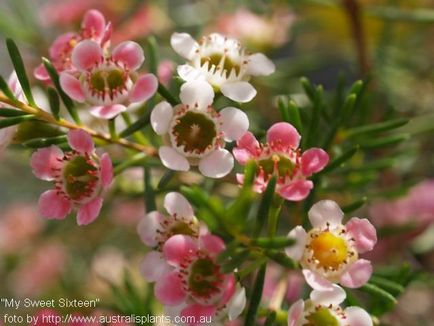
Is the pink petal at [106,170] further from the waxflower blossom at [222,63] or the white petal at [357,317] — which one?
the white petal at [357,317]

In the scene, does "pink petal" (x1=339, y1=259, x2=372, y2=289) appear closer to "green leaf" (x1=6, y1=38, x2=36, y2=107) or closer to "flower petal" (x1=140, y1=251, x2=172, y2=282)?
"flower petal" (x1=140, y1=251, x2=172, y2=282)

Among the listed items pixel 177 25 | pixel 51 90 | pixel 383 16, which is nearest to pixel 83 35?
pixel 51 90

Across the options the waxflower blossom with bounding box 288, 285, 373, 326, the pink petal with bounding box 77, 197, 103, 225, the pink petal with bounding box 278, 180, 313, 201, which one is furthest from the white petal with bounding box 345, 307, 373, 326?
the pink petal with bounding box 77, 197, 103, 225

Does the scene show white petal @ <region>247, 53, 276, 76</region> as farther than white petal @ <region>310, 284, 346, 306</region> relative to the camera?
Yes

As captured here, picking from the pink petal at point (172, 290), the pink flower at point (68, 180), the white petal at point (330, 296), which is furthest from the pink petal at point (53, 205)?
the white petal at point (330, 296)

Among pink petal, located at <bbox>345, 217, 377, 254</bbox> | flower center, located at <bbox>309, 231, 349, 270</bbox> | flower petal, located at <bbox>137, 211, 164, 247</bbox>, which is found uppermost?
pink petal, located at <bbox>345, 217, 377, 254</bbox>

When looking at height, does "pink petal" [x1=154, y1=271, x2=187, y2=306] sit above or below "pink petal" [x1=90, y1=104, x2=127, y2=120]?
below
